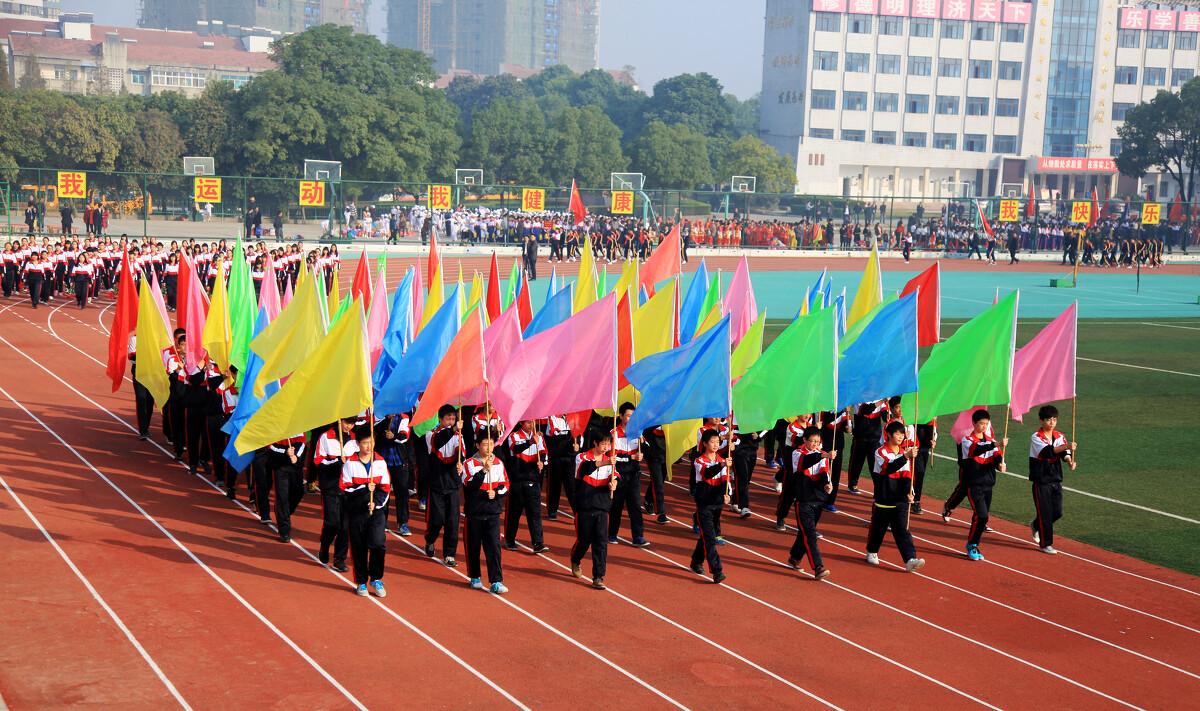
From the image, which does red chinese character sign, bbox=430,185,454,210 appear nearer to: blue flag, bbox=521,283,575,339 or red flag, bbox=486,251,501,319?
red flag, bbox=486,251,501,319

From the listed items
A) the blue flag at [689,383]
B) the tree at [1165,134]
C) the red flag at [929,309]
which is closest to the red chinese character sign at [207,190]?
the red flag at [929,309]

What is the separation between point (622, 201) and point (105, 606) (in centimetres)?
4220

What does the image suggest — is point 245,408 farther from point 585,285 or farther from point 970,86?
point 970,86

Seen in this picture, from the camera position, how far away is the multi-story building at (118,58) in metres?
138

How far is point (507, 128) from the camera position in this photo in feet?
252

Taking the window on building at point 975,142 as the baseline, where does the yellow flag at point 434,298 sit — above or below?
below

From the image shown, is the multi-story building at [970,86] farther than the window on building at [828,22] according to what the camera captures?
Yes

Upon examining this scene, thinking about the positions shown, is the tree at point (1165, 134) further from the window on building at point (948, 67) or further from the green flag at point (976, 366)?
the green flag at point (976, 366)

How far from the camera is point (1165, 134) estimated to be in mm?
74188

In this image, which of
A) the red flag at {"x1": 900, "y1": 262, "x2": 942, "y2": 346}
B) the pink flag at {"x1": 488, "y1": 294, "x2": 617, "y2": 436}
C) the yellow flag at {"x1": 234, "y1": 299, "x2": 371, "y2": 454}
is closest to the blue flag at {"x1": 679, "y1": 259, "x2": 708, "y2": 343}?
the red flag at {"x1": 900, "y1": 262, "x2": 942, "y2": 346}

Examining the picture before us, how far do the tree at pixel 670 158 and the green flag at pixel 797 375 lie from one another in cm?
6978

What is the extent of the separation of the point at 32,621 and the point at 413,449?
4.84 m

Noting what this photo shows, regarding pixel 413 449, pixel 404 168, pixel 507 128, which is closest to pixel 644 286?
pixel 413 449

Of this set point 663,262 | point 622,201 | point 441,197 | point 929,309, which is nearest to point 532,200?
point 441,197
